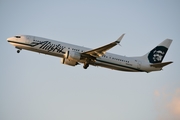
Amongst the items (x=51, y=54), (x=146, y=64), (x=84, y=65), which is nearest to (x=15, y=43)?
(x=51, y=54)

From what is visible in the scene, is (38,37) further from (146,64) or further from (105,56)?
(146,64)

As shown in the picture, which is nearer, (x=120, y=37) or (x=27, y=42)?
(x=120, y=37)

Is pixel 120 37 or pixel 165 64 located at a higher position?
pixel 120 37

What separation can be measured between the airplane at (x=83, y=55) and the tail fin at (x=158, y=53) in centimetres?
208

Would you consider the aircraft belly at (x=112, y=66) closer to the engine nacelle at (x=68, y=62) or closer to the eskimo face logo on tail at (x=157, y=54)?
the engine nacelle at (x=68, y=62)

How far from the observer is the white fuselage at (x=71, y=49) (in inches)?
2274

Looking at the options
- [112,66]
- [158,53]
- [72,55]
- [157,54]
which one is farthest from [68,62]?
[158,53]

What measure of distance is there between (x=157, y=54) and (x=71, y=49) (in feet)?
56.5

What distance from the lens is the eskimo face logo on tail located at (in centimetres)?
6450

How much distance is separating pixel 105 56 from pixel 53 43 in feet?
29.6

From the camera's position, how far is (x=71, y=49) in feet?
192

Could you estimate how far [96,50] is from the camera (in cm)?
5684

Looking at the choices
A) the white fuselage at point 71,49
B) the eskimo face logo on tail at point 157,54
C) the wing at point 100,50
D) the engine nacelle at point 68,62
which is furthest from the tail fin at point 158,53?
the engine nacelle at point 68,62

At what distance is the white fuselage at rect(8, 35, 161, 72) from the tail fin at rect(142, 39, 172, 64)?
3378 millimetres
